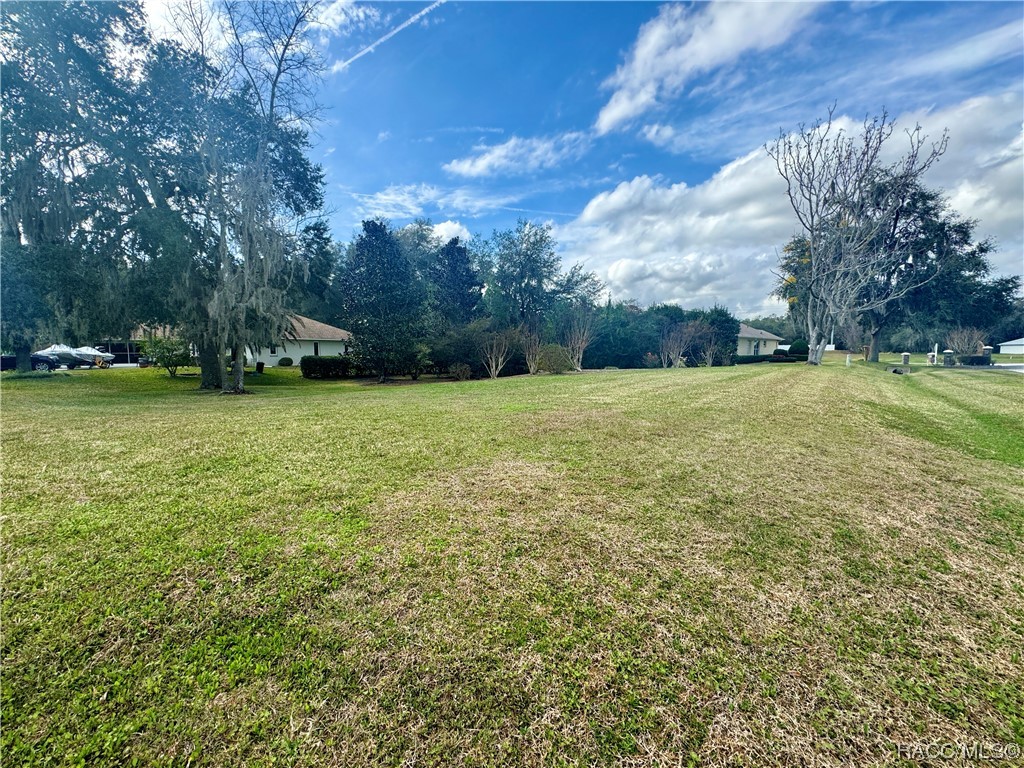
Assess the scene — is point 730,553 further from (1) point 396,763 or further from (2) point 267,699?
(2) point 267,699

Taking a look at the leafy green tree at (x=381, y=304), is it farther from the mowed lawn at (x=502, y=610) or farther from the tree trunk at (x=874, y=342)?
the tree trunk at (x=874, y=342)

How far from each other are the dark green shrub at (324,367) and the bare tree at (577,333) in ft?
38.8

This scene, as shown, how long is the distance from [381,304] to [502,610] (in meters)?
18.9

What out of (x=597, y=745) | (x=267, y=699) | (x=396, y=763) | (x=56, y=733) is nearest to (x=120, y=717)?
(x=56, y=733)

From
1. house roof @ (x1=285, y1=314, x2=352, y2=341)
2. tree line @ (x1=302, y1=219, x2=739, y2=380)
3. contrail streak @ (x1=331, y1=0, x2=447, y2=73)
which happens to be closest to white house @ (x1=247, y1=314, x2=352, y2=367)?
house roof @ (x1=285, y1=314, x2=352, y2=341)

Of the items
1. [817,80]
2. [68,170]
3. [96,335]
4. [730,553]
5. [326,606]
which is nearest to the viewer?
[326,606]

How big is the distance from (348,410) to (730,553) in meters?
6.57

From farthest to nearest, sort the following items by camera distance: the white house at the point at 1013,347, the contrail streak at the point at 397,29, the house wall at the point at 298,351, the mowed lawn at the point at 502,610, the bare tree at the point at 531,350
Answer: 1. the white house at the point at 1013,347
2. the house wall at the point at 298,351
3. the bare tree at the point at 531,350
4. the contrail streak at the point at 397,29
5. the mowed lawn at the point at 502,610

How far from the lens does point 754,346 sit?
43.9 metres

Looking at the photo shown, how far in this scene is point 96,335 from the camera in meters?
12.3

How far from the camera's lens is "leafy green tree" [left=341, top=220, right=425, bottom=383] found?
1914 cm

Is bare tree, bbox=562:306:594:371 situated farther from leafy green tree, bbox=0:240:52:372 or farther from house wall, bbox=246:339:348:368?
leafy green tree, bbox=0:240:52:372

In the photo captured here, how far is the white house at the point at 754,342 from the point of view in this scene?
4161 cm

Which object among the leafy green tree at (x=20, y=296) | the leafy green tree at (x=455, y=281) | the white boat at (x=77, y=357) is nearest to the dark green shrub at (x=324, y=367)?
the leafy green tree at (x=455, y=281)
